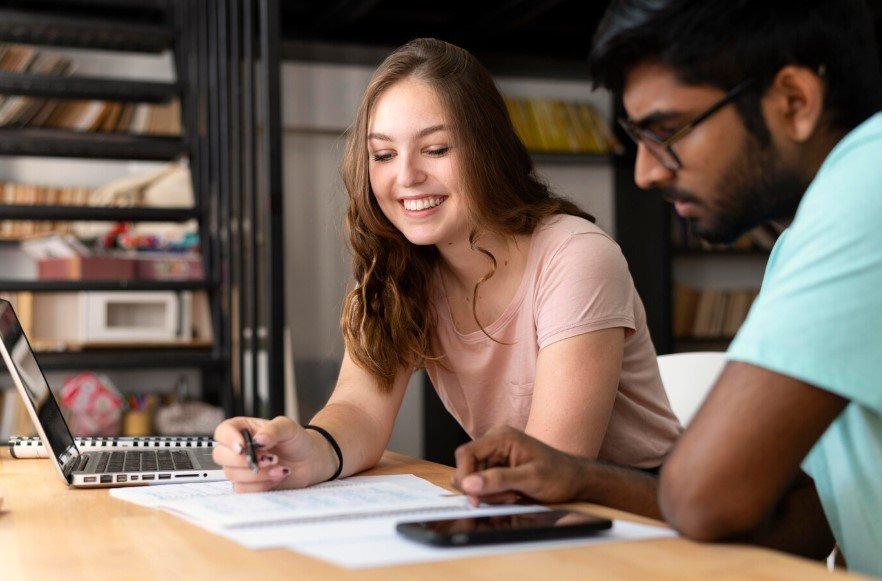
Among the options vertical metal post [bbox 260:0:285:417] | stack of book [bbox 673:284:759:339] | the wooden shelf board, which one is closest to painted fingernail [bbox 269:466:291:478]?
vertical metal post [bbox 260:0:285:417]

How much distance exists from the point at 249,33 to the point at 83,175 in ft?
8.43

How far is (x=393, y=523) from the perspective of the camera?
1037mm

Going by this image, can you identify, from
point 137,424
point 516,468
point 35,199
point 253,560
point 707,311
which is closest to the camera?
point 253,560

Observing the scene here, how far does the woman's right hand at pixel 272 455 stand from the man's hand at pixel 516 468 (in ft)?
0.93

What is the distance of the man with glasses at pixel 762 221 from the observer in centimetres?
91

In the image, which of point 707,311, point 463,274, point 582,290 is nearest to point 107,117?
point 707,311

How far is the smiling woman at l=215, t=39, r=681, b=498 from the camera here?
163cm

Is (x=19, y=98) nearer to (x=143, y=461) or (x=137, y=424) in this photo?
(x=137, y=424)

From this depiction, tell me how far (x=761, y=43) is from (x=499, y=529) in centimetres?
53

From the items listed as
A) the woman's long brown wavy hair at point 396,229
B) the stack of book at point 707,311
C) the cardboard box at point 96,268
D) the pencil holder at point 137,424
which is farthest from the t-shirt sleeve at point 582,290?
the stack of book at point 707,311

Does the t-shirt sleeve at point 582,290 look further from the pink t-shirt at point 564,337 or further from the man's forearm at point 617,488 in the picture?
the man's forearm at point 617,488

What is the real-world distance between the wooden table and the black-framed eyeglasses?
37cm

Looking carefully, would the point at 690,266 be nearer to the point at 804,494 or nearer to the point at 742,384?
the point at 804,494

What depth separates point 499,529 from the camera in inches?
37.2
